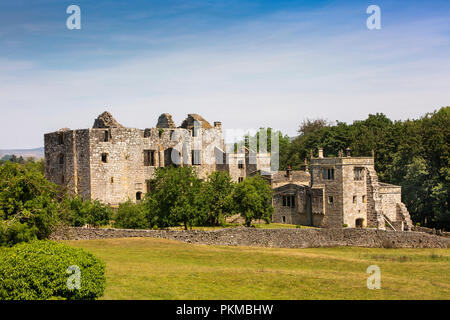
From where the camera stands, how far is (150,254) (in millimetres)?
37812

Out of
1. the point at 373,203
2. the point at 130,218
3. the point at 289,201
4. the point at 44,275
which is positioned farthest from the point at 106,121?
the point at 44,275

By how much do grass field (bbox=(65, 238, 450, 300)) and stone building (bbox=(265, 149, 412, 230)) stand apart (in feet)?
42.2

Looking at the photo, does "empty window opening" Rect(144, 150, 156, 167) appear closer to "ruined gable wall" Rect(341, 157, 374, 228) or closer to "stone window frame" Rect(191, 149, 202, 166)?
"stone window frame" Rect(191, 149, 202, 166)

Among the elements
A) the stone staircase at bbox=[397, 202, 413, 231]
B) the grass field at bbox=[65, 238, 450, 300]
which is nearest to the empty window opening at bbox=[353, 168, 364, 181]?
the stone staircase at bbox=[397, 202, 413, 231]

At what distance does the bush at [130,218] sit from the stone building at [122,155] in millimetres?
6815

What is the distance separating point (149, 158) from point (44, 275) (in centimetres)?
4095

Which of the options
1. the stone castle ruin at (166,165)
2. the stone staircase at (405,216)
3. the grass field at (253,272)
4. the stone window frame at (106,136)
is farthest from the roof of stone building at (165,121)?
the stone staircase at (405,216)

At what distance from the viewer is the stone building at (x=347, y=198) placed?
58781mm

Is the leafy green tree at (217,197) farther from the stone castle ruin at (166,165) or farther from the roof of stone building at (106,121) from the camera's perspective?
the roof of stone building at (106,121)

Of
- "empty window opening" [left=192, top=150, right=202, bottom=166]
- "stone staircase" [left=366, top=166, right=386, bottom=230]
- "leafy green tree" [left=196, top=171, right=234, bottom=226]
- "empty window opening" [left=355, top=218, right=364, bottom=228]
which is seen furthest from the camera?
"empty window opening" [left=192, top=150, right=202, bottom=166]

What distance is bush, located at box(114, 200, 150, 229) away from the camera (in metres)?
49.8

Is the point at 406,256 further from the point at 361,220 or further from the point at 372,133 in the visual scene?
the point at 372,133
